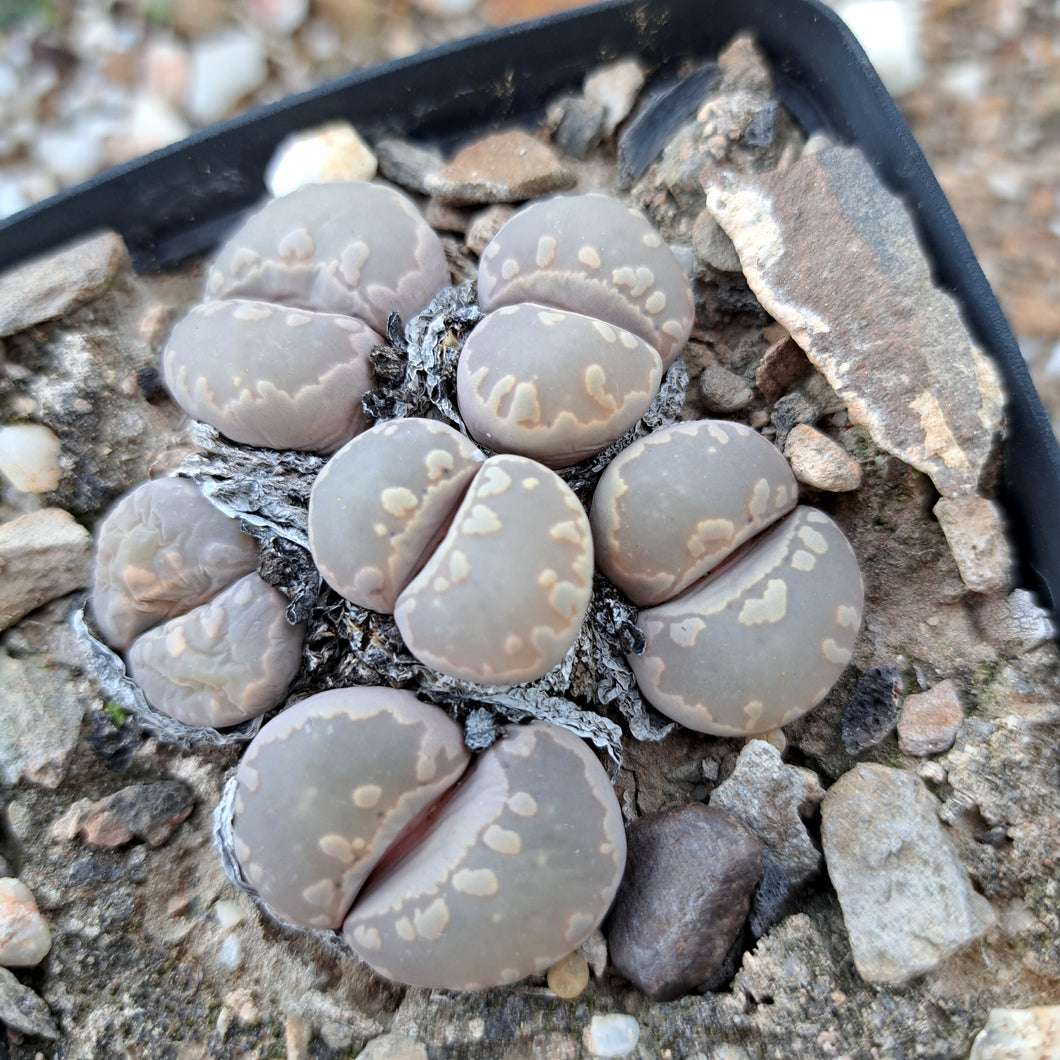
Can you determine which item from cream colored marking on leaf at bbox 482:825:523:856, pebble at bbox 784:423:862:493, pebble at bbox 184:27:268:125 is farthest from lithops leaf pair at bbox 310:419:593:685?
pebble at bbox 184:27:268:125

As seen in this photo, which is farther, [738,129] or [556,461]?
[738,129]

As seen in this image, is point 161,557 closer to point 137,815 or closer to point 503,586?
point 137,815

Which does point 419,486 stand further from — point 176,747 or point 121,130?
point 121,130

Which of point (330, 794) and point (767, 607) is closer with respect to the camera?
point (330, 794)

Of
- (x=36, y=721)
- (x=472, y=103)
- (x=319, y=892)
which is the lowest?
(x=36, y=721)

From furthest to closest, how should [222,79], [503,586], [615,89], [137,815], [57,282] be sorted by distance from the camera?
[222,79], [615,89], [57,282], [137,815], [503,586]

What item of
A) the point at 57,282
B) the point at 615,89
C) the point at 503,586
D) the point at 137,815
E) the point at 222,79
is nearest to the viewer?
the point at 503,586

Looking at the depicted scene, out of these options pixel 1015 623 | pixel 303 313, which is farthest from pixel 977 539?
pixel 303 313

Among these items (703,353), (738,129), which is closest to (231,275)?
(703,353)
